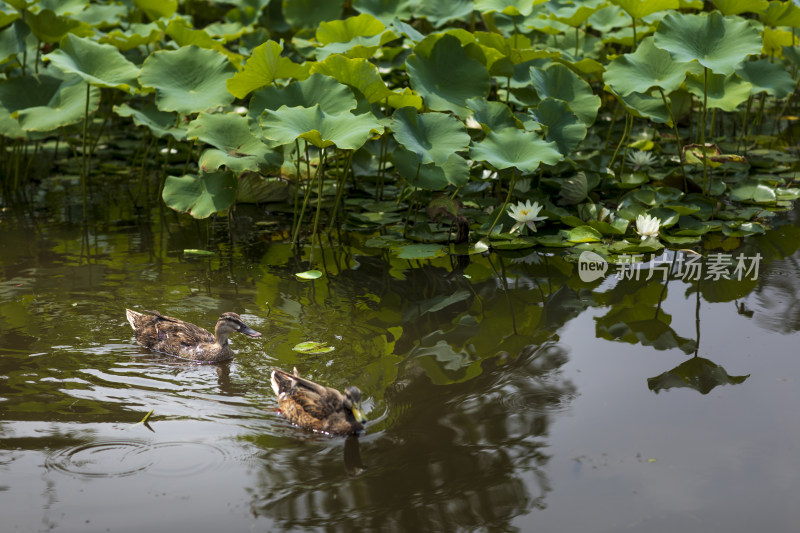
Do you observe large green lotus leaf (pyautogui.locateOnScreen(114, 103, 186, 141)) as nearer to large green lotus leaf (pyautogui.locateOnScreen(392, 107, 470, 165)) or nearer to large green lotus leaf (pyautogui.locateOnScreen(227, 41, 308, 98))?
large green lotus leaf (pyautogui.locateOnScreen(227, 41, 308, 98))

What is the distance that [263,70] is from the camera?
5.67 meters

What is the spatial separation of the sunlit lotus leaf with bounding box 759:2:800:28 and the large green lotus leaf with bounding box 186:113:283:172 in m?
4.10

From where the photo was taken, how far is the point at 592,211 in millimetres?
5938

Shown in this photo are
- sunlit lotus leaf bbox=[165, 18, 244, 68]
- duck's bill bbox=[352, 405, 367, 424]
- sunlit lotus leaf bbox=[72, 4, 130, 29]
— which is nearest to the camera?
duck's bill bbox=[352, 405, 367, 424]

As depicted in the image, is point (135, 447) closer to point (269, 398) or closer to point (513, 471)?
point (269, 398)

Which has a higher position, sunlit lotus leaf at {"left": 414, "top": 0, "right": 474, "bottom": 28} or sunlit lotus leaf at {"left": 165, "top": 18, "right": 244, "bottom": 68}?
sunlit lotus leaf at {"left": 414, "top": 0, "right": 474, "bottom": 28}

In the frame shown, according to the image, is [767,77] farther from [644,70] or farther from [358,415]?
[358,415]

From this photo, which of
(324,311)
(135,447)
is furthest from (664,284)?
(135,447)

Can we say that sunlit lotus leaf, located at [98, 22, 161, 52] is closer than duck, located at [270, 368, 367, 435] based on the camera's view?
No

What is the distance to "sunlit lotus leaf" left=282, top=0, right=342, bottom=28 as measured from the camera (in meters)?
8.53

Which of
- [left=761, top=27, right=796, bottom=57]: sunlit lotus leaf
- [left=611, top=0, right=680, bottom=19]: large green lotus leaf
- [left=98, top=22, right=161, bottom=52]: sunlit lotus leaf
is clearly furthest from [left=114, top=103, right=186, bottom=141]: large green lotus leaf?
[left=761, top=27, right=796, bottom=57]: sunlit lotus leaf

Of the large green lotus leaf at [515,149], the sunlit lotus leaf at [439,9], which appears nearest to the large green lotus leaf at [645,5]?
the large green lotus leaf at [515,149]

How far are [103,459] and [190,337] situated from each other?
1.03 meters

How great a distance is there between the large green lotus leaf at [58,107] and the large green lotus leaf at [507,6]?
10.2ft
